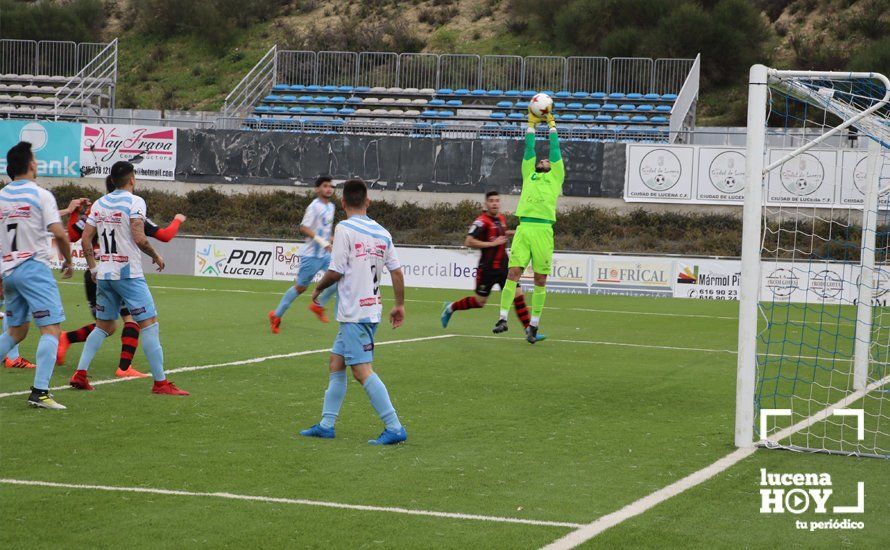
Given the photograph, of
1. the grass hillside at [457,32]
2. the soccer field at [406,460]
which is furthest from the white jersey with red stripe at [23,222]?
the grass hillside at [457,32]

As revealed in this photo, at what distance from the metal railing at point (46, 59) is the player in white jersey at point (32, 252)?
1526 inches

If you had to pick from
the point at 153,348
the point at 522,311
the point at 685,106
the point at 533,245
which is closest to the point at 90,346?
the point at 153,348

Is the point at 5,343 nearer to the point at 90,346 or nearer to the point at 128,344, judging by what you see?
the point at 90,346

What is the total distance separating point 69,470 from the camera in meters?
7.04

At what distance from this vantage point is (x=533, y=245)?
15.1m

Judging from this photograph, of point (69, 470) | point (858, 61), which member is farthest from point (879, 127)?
point (858, 61)

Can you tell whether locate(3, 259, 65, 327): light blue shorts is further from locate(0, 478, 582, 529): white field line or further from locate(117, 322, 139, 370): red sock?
locate(0, 478, 582, 529): white field line

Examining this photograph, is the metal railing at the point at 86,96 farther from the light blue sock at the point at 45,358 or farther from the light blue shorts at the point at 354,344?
the light blue shorts at the point at 354,344

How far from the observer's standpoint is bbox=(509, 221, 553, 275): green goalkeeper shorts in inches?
594

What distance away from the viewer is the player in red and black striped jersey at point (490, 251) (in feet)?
49.1

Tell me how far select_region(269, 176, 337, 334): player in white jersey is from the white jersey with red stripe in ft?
21.7


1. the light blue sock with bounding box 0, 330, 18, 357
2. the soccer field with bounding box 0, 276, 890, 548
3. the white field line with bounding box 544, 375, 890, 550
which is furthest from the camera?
the light blue sock with bounding box 0, 330, 18, 357

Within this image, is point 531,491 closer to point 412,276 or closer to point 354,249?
point 354,249

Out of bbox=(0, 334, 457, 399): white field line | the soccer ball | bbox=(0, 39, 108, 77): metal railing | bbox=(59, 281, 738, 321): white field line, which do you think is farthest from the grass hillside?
bbox=(0, 334, 457, 399): white field line
